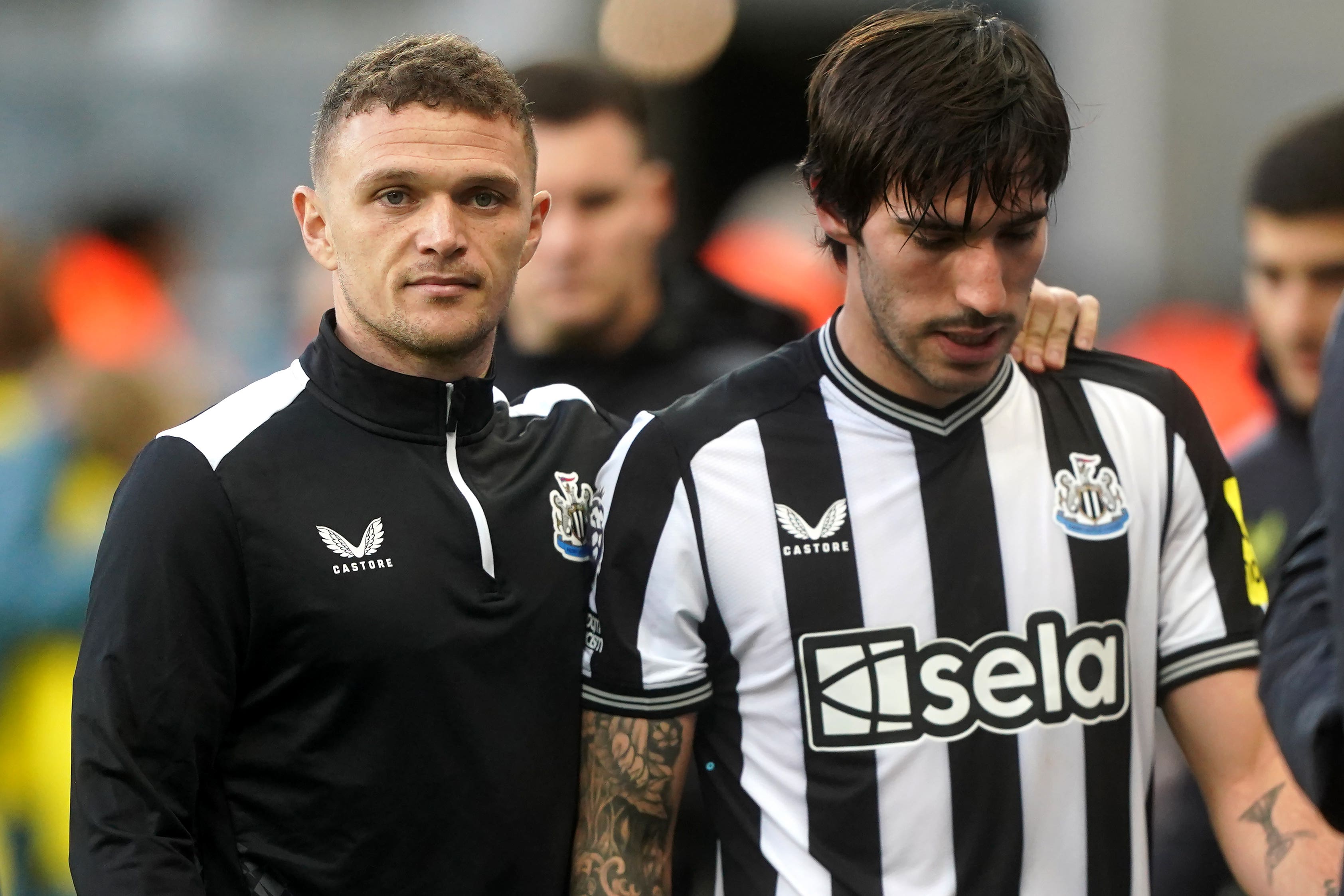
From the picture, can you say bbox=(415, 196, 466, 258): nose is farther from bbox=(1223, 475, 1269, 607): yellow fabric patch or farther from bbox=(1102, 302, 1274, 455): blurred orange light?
bbox=(1102, 302, 1274, 455): blurred orange light

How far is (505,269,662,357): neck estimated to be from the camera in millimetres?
3270

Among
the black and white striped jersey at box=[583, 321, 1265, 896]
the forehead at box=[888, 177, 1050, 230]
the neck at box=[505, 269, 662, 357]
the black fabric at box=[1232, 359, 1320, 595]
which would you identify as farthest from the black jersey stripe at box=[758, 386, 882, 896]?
the black fabric at box=[1232, 359, 1320, 595]

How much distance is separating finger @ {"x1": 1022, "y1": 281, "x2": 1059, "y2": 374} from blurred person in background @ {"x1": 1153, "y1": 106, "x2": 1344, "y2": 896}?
1144 mm

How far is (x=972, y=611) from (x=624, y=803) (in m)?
0.53

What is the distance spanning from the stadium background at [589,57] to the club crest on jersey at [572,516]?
154 inches

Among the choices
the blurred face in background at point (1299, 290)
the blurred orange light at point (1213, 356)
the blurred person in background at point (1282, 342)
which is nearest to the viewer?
the blurred person in background at point (1282, 342)

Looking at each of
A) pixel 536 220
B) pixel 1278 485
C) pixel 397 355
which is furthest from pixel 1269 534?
pixel 397 355

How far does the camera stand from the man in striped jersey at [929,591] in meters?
2.00

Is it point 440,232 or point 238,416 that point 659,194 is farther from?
point 238,416

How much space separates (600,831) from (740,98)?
5954 millimetres

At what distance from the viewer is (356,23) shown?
23.7 feet

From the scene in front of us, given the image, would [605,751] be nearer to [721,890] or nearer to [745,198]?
[721,890]

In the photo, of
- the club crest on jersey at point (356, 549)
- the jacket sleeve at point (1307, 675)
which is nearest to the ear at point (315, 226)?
the club crest on jersey at point (356, 549)

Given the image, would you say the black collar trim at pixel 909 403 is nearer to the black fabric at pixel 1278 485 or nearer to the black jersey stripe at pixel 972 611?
the black jersey stripe at pixel 972 611
